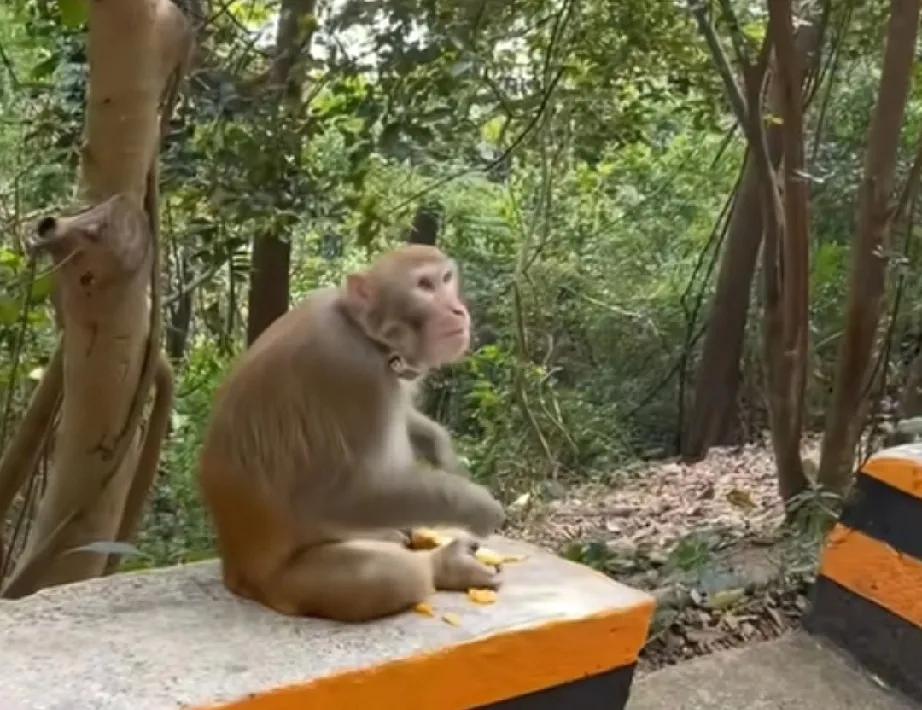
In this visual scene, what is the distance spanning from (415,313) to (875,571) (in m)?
1.19

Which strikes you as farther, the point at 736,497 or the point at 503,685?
the point at 736,497

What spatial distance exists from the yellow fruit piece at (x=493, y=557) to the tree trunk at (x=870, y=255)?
2.11 meters

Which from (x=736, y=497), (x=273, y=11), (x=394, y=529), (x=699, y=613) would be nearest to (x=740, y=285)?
(x=736, y=497)

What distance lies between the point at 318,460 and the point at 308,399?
0.34 ft

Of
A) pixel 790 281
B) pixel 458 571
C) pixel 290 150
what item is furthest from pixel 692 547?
pixel 458 571

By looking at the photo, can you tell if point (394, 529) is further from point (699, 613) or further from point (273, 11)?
point (273, 11)

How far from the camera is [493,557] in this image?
2.71m

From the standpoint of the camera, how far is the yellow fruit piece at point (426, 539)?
268 centimetres

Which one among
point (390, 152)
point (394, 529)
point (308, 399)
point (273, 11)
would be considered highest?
point (273, 11)

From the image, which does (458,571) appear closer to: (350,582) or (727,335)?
(350,582)

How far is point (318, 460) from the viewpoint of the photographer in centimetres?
240

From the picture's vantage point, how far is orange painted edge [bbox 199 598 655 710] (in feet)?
6.98

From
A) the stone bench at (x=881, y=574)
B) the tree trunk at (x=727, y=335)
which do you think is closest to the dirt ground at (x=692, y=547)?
the stone bench at (x=881, y=574)

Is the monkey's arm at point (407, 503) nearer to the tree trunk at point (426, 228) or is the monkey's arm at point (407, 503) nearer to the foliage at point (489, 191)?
the foliage at point (489, 191)
